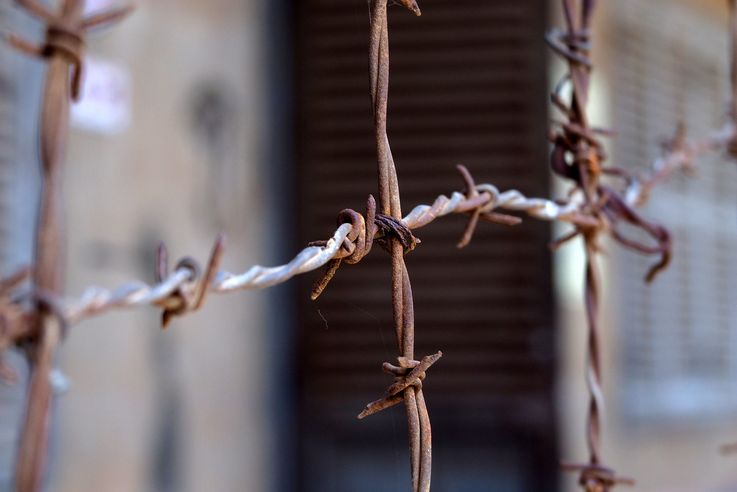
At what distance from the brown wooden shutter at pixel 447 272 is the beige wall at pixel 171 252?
0.21 m

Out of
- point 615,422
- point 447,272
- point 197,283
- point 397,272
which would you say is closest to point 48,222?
point 197,283

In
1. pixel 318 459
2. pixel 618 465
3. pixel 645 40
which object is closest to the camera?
pixel 318 459

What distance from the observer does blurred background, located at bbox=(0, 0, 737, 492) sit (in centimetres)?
280

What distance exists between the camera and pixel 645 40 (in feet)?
13.7

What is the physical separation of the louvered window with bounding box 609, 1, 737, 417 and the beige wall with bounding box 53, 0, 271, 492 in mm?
1500

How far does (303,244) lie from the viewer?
10.7 ft

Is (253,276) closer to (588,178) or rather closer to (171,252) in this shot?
(588,178)

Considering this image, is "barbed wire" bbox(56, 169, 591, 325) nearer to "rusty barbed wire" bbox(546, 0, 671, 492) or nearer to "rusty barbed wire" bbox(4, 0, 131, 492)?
"rusty barbed wire" bbox(4, 0, 131, 492)

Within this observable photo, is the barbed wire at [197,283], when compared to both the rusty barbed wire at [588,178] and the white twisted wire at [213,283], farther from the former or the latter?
the rusty barbed wire at [588,178]

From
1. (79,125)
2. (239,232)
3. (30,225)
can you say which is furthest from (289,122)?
(30,225)

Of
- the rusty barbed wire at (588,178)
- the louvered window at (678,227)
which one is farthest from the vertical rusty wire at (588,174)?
the louvered window at (678,227)

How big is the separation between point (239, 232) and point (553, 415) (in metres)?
1.13

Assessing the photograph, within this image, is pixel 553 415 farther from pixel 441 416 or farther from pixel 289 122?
pixel 289 122

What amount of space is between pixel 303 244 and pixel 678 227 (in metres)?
1.98
